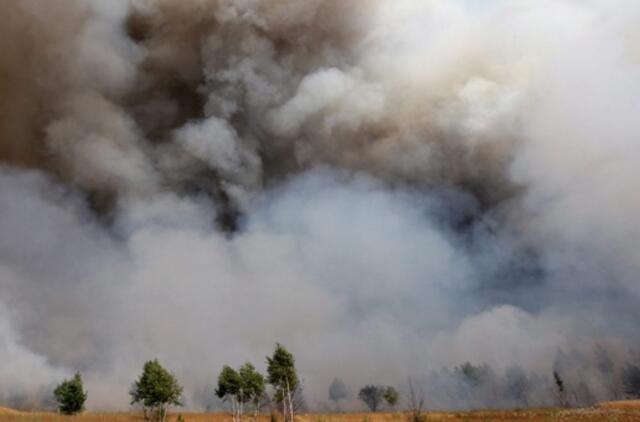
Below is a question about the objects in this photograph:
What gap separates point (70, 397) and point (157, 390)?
22899mm

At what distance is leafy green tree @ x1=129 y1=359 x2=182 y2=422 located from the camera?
50.9 meters

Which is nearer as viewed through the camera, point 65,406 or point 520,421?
point 520,421

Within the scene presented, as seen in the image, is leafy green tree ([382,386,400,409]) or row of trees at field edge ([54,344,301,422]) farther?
leafy green tree ([382,386,400,409])

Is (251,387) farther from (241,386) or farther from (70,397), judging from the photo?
(70,397)

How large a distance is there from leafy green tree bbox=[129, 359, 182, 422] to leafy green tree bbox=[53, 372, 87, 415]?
1794 cm

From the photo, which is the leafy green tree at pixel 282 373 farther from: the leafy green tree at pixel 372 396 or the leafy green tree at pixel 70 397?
the leafy green tree at pixel 372 396

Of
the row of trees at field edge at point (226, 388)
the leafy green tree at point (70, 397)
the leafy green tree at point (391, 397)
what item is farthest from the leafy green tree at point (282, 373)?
the leafy green tree at point (391, 397)

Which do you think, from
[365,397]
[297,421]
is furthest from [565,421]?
[365,397]

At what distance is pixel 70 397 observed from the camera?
6444 cm

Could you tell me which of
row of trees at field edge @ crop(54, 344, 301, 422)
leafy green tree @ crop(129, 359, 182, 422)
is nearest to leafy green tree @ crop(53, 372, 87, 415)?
row of trees at field edge @ crop(54, 344, 301, 422)

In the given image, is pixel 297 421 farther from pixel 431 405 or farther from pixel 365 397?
pixel 431 405

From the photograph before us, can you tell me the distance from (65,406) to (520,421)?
59.3 metres

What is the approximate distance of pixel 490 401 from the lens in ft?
575

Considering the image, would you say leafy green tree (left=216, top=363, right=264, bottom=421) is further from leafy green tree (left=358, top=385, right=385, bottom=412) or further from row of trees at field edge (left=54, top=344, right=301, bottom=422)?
leafy green tree (left=358, top=385, right=385, bottom=412)
